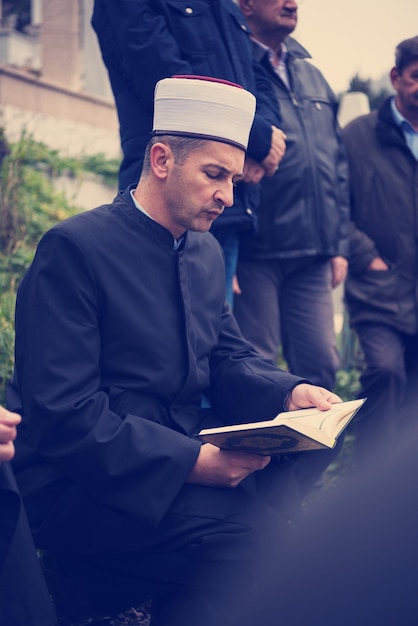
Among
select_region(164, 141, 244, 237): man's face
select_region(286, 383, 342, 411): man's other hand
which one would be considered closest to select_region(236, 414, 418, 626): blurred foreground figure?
select_region(286, 383, 342, 411): man's other hand

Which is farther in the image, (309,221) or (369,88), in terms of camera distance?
(369,88)

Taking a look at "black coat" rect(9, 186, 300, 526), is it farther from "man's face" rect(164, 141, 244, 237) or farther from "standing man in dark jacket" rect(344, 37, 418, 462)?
"standing man in dark jacket" rect(344, 37, 418, 462)

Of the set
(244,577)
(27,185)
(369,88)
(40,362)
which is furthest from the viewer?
(369,88)

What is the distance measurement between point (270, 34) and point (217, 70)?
0.59m

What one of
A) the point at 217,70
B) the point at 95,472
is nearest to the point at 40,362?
the point at 95,472

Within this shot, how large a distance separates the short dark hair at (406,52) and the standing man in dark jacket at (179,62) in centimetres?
105

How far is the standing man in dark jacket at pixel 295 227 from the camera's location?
4.63 m

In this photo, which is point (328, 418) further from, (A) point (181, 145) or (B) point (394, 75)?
(B) point (394, 75)

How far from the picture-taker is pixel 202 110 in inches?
134

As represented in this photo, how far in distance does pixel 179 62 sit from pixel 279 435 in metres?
1.76

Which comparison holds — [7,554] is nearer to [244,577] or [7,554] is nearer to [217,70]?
[244,577]

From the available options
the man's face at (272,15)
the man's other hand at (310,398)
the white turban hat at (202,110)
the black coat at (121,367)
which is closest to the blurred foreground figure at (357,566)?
the black coat at (121,367)

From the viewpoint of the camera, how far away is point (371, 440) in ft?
16.8

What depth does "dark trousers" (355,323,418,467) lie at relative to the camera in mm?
5156
